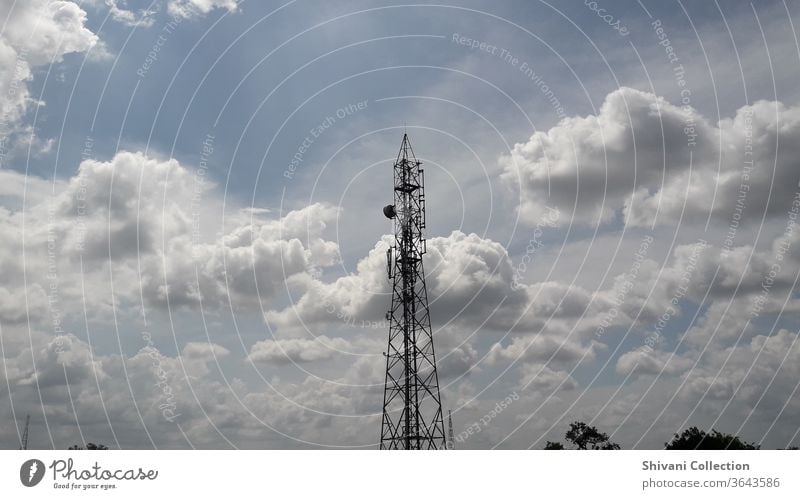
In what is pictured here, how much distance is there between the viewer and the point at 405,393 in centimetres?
4875

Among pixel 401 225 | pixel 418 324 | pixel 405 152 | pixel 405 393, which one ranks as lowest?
pixel 405 393
